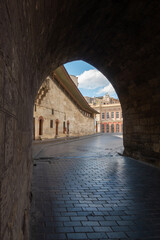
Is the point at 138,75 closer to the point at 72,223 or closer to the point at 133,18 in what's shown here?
the point at 133,18

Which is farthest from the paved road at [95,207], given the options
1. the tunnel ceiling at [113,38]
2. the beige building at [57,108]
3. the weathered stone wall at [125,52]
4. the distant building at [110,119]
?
the distant building at [110,119]

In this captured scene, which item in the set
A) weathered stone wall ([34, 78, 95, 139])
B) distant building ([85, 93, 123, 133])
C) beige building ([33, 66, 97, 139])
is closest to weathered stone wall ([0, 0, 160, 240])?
beige building ([33, 66, 97, 139])

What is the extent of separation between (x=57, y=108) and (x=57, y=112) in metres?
0.50

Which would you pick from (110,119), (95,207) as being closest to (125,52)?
(95,207)

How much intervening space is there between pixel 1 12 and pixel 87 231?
2530 mm

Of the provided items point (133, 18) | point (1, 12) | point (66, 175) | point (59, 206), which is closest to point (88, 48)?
point (133, 18)

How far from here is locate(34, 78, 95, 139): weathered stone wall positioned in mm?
15306

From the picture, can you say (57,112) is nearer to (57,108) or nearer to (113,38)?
(57,108)

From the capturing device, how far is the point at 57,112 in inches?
733

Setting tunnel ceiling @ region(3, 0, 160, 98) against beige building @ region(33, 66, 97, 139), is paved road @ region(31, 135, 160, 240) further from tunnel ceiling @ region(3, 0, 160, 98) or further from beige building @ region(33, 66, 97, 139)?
beige building @ region(33, 66, 97, 139)

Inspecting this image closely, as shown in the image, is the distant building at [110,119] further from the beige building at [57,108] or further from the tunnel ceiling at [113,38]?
the tunnel ceiling at [113,38]

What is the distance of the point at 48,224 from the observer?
7.22 ft

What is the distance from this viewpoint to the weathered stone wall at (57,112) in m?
15.3

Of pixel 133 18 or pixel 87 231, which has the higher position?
pixel 133 18
